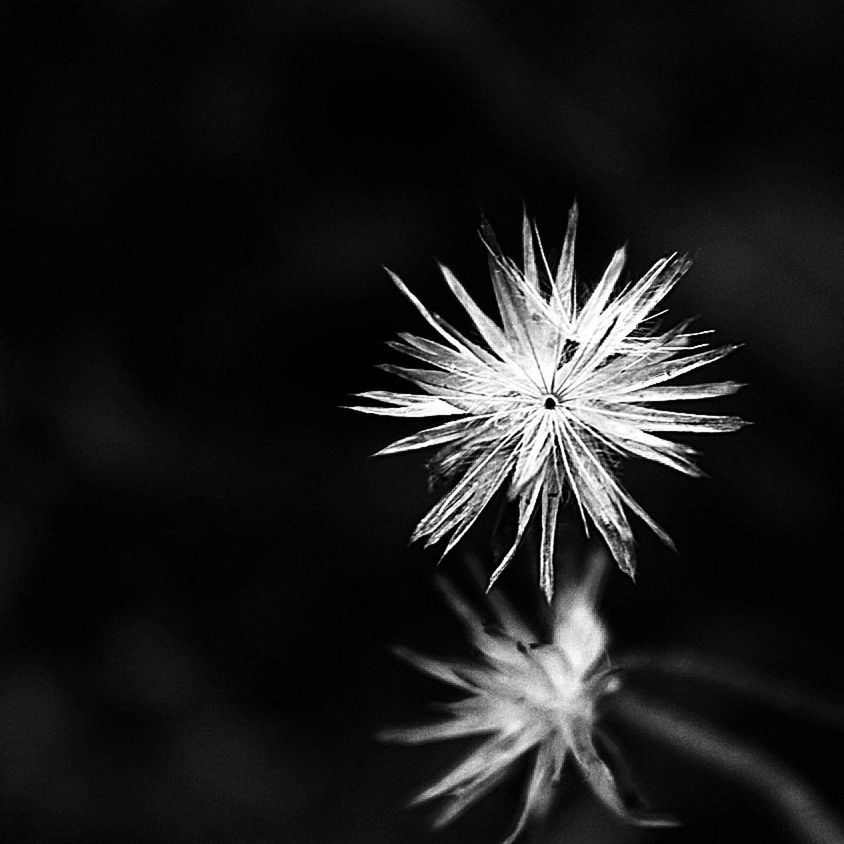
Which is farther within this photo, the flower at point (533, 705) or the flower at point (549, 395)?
the flower at point (533, 705)

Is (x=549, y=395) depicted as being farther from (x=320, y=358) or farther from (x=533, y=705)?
(x=320, y=358)

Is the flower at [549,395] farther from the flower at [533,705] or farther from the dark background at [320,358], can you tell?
the dark background at [320,358]

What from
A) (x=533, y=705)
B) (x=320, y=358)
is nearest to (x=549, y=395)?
(x=533, y=705)

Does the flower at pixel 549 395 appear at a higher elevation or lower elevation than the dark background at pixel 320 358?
lower

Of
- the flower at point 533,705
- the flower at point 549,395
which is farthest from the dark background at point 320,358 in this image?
the flower at point 549,395

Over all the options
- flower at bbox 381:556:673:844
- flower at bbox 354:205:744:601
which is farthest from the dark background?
flower at bbox 354:205:744:601

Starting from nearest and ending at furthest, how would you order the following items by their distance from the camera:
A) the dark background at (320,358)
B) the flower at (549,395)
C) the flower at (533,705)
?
the flower at (549,395) → the flower at (533,705) → the dark background at (320,358)

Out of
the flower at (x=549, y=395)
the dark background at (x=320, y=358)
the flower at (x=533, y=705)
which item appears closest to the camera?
the flower at (x=549, y=395)

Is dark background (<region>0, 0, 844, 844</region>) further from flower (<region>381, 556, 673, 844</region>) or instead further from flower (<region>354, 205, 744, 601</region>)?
flower (<region>354, 205, 744, 601</region>)
